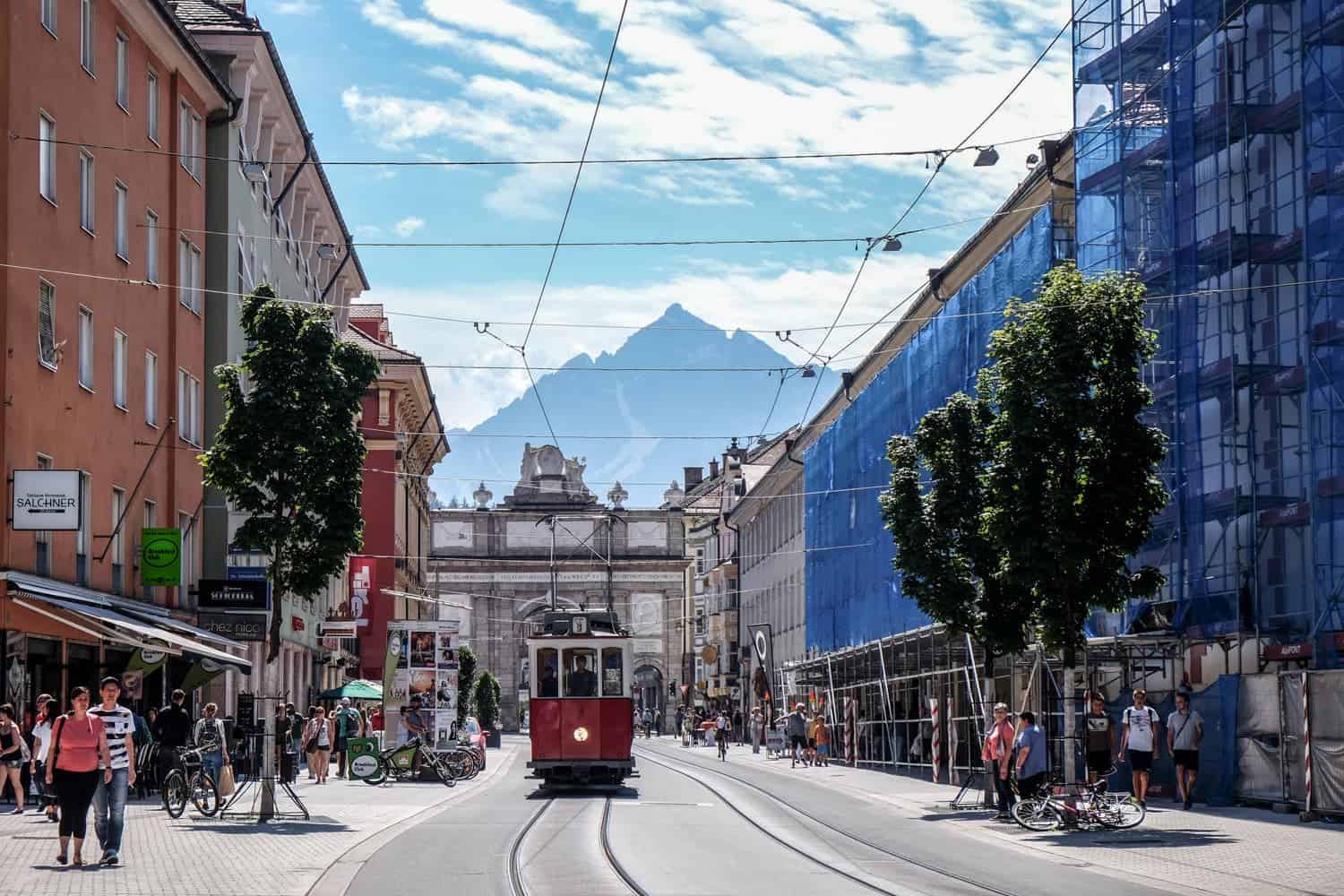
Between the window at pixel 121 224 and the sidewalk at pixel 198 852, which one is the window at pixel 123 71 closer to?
the window at pixel 121 224

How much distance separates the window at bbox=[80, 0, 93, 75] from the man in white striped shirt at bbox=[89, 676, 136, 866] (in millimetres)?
16255

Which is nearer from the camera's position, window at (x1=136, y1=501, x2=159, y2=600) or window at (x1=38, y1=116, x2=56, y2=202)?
window at (x1=38, y1=116, x2=56, y2=202)

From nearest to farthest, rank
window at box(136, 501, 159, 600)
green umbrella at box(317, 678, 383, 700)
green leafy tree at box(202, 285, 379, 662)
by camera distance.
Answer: green leafy tree at box(202, 285, 379, 662) → window at box(136, 501, 159, 600) → green umbrella at box(317, 678, 383, 700)

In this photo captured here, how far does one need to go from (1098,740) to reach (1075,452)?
171 inches

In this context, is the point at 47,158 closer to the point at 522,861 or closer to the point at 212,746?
the point at 212,746

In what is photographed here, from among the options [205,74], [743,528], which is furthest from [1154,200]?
[743,528]

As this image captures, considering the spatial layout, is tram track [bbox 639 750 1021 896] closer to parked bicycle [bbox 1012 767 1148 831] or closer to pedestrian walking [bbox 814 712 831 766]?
parked bicycle [bbox 1012 767 1148 831]

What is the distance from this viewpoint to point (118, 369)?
33.2 meters

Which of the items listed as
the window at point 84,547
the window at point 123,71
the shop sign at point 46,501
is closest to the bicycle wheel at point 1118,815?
the shop sign at point 46,501

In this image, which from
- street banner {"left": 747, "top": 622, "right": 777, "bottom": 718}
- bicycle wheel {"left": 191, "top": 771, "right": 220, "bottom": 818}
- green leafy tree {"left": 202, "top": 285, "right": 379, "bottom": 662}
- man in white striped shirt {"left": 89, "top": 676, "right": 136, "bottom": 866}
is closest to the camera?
man in white striped shirt {"left": 89, "top": 676, "right": 136, "bottom": 866}

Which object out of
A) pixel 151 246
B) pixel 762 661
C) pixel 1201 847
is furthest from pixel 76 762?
pixel 762 661

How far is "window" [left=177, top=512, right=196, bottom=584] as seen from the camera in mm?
38000

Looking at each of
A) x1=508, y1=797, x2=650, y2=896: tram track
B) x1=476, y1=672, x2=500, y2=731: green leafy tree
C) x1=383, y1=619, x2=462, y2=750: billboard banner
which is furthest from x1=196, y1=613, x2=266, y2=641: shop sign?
x1=476, y1=672, x2=500, y2=731: green leafy tree

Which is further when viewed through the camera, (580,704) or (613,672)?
(613,672)
